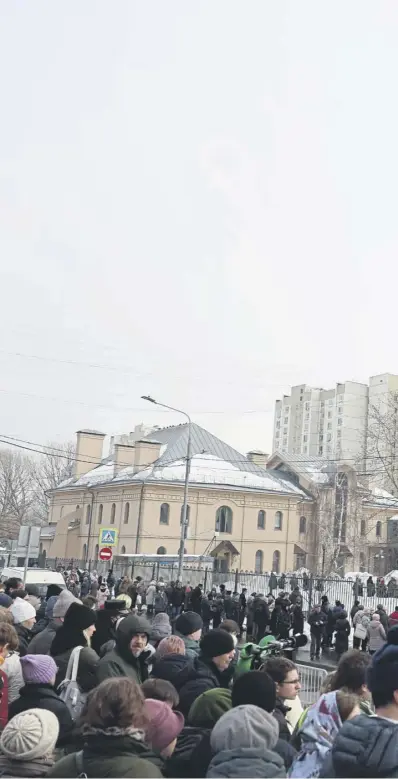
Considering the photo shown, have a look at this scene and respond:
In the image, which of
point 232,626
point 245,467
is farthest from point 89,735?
point 245,467

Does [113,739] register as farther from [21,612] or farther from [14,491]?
[14,491]

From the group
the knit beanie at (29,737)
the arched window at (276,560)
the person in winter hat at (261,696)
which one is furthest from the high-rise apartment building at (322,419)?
the knit beanie at (29,737)

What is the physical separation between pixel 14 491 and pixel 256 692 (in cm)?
8674

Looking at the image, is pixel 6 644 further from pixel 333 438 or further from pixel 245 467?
pixel 333 438

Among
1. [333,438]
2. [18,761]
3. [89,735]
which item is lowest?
[18,761]

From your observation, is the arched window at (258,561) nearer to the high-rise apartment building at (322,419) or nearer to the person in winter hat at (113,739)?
the high-rise apartment building at (322,419)

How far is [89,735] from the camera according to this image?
12.6ft

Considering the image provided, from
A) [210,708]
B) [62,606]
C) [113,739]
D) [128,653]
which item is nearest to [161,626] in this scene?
[62,606]

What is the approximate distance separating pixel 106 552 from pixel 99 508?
39470 millimetres

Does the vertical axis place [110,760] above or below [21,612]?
below

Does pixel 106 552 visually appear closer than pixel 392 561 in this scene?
Yes

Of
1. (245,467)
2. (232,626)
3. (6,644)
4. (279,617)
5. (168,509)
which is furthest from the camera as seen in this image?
(245,467)

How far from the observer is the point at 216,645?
651 cm

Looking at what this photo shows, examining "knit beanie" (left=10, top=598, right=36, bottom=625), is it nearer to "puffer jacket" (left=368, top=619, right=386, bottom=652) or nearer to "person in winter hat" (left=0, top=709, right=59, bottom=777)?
"person in winter hat" (left=0, top=709, right=59, bottom=777)
